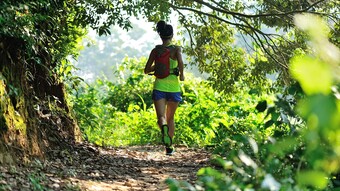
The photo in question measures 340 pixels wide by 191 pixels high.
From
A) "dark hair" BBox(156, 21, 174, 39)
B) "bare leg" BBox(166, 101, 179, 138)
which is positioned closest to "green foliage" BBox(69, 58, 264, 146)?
"bare leg" BBox(166, 101, 179, 138)

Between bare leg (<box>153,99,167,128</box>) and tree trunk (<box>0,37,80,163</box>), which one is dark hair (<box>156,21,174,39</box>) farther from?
tree trunk (<box>0,37,80,163</box>)

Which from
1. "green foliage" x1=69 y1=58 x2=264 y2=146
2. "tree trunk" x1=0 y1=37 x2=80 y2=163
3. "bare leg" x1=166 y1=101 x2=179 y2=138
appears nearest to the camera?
"tree trunk" x1=0 y1=37 x2=80 y2=163

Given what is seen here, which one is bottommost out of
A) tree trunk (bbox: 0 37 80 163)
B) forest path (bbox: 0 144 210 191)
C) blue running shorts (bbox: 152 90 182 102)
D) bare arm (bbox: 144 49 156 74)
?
forest path (bbox: 0 144 210 191)

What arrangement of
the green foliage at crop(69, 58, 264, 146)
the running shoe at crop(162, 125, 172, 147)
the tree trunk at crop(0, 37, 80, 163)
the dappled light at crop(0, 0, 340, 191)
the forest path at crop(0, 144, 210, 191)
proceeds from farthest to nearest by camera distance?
the green foliage at crop(69, 58, 264, 146) → the running shoe at crop(162, 125, 172, 147) → the tree trunk at crop(0, 37, 80, 163) → the forest path at crop(0, 144, 210, 191) → the dappled light at crop(0, 0, 340, 191)

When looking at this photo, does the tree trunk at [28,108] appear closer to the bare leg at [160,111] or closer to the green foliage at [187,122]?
the bare leg at [160,111]

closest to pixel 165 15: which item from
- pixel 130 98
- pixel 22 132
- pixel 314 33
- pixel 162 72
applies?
pixel 162 72

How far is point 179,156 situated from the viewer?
8258 mm

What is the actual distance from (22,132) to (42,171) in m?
0.44

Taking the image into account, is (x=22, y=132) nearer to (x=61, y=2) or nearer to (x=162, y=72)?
(x=61, y=2)

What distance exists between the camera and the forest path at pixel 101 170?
444 cm

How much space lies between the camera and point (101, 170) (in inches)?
234

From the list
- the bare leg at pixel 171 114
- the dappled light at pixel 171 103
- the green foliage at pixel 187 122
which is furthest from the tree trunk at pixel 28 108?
the green foliage at pixel 187 122

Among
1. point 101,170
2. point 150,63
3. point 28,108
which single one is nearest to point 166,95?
point 150,63

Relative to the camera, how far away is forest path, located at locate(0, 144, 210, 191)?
444 cm
